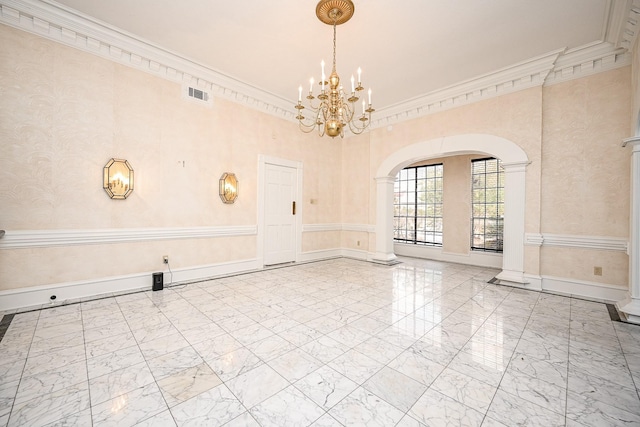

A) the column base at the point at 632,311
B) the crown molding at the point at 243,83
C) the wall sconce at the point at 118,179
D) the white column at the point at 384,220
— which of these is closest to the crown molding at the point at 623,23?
the crown molding at the point at 243,83

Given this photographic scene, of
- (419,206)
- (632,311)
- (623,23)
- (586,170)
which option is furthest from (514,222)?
(419,206)

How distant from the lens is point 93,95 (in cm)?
385

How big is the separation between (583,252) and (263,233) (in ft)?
19.3

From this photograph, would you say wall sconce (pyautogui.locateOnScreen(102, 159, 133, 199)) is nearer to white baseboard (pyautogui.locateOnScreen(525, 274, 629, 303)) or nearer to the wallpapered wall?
the wallpapered wall

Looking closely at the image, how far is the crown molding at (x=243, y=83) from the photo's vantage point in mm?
3389

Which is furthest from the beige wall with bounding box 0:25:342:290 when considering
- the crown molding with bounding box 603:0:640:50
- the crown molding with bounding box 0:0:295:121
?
the crown molding with bounding box 603:0:640:50

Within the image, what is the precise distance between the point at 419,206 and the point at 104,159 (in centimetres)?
792

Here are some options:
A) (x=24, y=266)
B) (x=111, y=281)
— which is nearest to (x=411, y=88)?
(x=111, y=281)

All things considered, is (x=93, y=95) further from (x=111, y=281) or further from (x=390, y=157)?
(x=390, y=157)

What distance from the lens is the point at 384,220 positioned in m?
6.79

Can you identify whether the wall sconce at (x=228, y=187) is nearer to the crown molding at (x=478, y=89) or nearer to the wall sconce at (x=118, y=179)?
the wall sconce at (x=118, y=179)

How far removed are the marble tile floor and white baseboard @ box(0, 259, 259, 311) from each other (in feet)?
0.84

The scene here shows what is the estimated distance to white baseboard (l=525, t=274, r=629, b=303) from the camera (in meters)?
3.95

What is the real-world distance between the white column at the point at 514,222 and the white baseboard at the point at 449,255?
6.18ft
